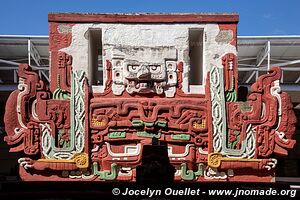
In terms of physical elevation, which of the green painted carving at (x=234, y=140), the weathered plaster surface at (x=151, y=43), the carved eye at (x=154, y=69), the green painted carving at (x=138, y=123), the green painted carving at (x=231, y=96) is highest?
the weathered plaster surface at (x=151, y=43)

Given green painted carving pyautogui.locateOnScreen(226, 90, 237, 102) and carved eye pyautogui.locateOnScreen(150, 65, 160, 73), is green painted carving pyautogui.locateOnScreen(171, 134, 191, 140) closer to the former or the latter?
green painted carving pyautogui.locateOnScreen(226, 90, 237, 102)

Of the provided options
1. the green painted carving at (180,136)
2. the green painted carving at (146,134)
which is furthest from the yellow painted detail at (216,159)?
the green painted carving at (146,134)

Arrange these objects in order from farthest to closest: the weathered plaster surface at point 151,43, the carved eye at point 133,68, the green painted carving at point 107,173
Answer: the weathered plaster surface at point 151,43 < the carved eye at point 133,68 < the green painted carving at point 107,173

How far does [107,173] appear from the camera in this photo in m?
8.26

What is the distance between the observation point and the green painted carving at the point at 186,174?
823 cm

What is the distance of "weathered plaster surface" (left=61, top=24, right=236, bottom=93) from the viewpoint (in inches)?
336

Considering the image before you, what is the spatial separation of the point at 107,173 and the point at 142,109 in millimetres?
1573

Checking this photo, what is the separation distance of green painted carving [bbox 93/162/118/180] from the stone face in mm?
22

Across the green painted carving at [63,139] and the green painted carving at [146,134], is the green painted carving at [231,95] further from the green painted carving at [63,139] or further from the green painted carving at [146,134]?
the green painted carving at [63,139]

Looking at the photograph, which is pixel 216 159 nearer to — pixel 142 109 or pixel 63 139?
pixel 142 109

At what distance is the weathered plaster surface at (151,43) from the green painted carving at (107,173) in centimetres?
211

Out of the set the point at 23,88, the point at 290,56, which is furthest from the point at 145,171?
the point at 290,56

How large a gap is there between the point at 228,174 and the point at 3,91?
331 inches

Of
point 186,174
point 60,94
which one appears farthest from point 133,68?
point 186,174
